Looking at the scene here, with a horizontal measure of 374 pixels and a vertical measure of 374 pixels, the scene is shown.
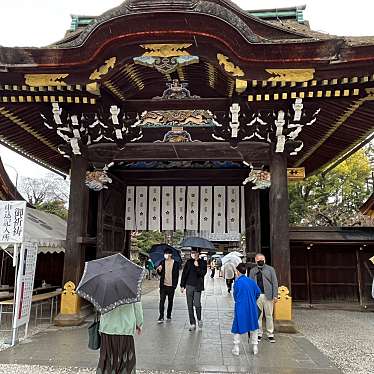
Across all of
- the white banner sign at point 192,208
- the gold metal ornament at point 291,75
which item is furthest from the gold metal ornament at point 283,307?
the gold metal ornament at point 291,75

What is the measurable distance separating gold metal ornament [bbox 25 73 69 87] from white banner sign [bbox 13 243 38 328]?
9.31ft

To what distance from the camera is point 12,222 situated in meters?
6.05

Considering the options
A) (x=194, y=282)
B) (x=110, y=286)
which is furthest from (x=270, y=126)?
(x=110, y=286)

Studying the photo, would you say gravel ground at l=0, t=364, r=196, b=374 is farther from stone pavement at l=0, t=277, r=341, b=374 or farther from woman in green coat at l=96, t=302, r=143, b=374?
woman in green coat at l=96, t=302, r=143, b=374

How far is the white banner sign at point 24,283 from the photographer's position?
238 inches

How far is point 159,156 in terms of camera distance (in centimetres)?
830

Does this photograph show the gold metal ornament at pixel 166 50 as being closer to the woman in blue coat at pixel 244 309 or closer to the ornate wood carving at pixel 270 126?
the ornate wood carving at pixel 270 126

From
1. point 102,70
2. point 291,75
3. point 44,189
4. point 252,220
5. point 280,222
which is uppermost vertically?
point 44,189

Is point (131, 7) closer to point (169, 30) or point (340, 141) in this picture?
point (169, 30)

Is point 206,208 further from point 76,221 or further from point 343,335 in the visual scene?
point 343,335

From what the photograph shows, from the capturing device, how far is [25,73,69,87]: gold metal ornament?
6508mm

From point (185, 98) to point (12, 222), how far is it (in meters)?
4.01

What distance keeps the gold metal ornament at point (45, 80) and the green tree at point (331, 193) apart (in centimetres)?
1878

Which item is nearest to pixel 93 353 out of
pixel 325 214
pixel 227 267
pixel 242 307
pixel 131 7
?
pixel 242 307
